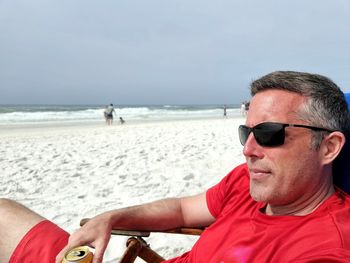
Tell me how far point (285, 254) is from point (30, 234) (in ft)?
4.14

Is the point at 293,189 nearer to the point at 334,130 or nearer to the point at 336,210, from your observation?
the point at 336,210

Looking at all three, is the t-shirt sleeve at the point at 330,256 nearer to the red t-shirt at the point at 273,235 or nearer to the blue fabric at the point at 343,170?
the red t-shirt at the point at 273,235

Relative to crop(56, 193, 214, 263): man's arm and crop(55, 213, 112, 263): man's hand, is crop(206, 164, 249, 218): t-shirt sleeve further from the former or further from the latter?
crop(55, 213, 112, 263): man's hand

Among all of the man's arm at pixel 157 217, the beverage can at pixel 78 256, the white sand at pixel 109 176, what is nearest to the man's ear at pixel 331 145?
the man's arm at pixel 157 217

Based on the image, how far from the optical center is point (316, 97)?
148 cm

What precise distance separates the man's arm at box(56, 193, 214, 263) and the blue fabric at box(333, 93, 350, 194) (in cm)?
69

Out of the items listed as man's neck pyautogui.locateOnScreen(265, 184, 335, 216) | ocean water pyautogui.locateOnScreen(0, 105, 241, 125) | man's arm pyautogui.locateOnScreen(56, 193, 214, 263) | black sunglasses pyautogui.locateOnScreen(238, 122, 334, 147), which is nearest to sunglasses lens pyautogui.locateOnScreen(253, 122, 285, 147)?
black sunglasses pyautogui.locateOnScreen(238, 122, 334, 147)

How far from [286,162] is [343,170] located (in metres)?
0.47

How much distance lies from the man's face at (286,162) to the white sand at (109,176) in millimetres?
1613

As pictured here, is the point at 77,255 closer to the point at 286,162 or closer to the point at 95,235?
the point at 95,235

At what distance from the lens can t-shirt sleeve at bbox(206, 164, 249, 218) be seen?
6.32ft

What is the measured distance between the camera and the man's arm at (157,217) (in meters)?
1.87

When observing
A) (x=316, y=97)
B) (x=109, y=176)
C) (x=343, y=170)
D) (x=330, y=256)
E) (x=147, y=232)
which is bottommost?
(x=109, y=176)

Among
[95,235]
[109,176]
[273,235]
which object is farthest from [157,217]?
[109,176]
